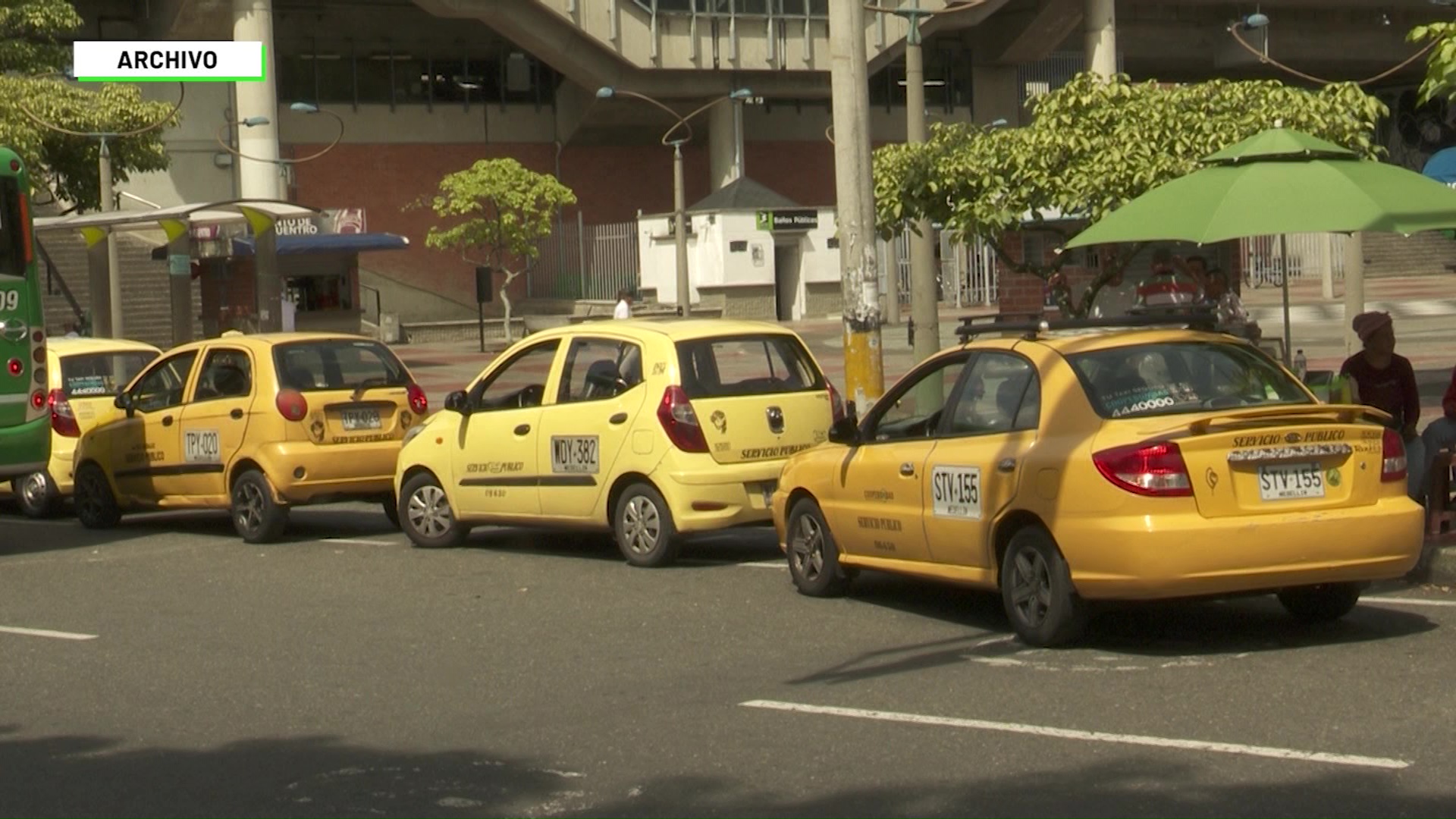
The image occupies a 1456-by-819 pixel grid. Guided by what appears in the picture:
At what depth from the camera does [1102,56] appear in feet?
193

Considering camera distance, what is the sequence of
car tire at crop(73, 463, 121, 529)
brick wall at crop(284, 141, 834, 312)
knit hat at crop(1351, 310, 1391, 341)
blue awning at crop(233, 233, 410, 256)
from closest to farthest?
1. knit hat at crop(1351, 310, 1391, 341)
2. car tire at crop(73, 463, 121, 529)
3. blue awning at crop(233, 233, 410, 256)
4. brick wall at crop(284, 141, 834, 312)

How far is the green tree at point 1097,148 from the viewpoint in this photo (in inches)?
669

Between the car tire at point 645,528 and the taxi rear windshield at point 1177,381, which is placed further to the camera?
the car tire at point 645,528

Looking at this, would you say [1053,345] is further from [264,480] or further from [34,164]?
[34,164]

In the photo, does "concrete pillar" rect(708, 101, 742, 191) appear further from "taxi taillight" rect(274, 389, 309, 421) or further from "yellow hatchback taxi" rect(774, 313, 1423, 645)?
"yellow hatchback taxi" rect(774, 313, 1423, 645)

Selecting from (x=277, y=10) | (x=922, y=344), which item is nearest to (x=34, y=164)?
(x=922, y=344)

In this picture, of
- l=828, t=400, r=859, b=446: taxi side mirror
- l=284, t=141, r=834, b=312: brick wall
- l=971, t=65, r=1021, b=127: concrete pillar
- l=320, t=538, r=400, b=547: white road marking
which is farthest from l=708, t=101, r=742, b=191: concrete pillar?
l=828, t=400, r=859, b=446: taxi side mirror

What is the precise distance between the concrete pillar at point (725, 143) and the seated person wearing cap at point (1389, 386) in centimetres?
4745

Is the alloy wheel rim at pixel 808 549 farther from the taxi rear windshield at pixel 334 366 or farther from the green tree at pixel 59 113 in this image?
the green tree at pixel 59 113

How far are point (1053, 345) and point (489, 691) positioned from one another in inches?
123

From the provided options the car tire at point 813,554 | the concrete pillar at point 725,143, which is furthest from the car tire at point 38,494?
the concrete pillar at point 725,143

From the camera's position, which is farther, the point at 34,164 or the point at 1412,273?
the point at 1412,273

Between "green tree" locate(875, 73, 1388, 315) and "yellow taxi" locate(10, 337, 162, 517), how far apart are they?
6.88 metres

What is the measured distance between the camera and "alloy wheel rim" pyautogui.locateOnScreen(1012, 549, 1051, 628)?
934 centimetres
